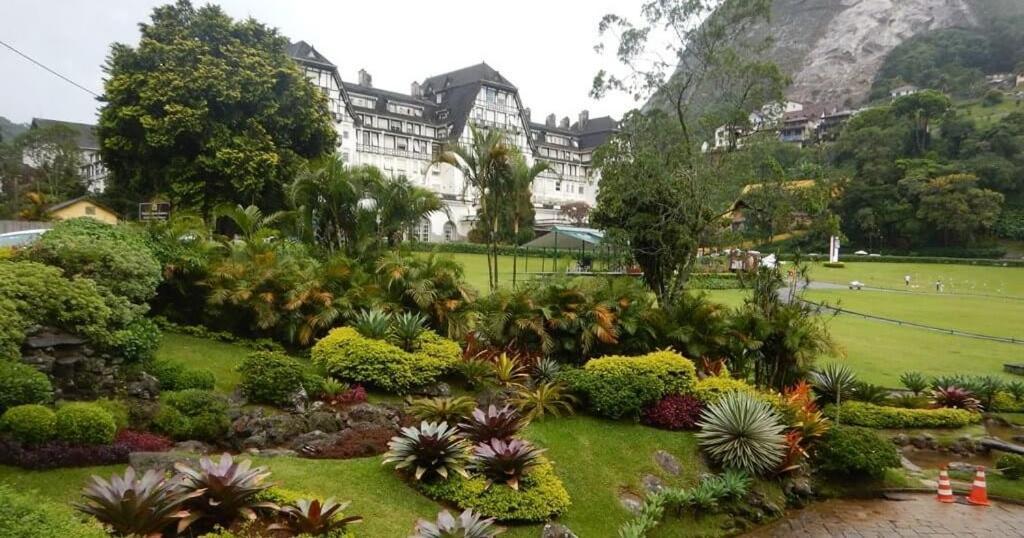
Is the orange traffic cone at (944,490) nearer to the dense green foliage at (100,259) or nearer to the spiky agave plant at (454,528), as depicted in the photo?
the spiky agave plant at (454,528)

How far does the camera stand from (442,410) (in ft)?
28.0

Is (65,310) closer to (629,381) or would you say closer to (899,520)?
(629,381)

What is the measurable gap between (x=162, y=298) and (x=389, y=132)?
46494mm

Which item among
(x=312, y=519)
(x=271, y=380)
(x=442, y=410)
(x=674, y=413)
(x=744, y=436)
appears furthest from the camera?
(x=674, y=413)

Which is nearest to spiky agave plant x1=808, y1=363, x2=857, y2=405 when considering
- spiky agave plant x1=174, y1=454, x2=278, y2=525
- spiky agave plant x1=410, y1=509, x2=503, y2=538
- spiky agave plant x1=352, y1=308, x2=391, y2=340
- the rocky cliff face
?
spiky agave plant x1=352, y1=308, x2=391, y2=340

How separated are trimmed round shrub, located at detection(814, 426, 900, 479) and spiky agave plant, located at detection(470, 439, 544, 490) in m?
5.22

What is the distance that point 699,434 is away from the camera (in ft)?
30.8

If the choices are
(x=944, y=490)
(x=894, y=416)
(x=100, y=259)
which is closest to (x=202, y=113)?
(x=100, y=259)

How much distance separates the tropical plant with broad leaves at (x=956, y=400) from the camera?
12828 mm

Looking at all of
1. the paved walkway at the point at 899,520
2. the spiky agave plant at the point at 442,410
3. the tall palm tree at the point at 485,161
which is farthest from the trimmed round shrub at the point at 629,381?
the tall palm tree at the point at 485,161

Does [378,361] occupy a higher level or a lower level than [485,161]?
lower

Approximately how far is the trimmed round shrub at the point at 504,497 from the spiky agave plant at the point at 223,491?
2.02 metres

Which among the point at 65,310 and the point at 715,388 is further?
the point at 715,388

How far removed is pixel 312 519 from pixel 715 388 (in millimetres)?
7211
